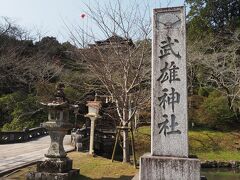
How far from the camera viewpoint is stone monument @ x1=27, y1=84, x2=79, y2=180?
996cm

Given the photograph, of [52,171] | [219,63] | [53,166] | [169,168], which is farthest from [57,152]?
[219,63]

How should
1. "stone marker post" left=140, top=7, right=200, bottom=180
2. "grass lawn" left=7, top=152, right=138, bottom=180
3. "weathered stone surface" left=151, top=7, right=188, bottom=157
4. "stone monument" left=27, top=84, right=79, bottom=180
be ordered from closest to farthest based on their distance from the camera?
"stone marker post" left=140, top=7, right=200, bottom=180 → "weathered stone surface" left=151, top=7, right=188, bottom=157 → "stone monument" left=27, top=84, right=79, bottom=180 → "grass lawn" left=7, top=152, right=138, bottom=180

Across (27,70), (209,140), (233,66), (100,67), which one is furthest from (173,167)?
(27,70)

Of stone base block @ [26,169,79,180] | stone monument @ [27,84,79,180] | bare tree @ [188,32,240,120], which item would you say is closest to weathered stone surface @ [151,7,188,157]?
stone base block @ [26,169,79,180]

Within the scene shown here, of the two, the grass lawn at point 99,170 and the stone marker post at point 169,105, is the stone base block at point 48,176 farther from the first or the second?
the stone marker post at point 169,105

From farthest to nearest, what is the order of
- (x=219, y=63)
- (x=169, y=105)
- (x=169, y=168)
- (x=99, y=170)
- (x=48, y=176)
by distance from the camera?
(x=219, y=63)
(x=99, y=170)
(x=48, y=176)
(x=169, y=105)
(x=169, y=168)

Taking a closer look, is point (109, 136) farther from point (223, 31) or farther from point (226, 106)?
point (223, 31)

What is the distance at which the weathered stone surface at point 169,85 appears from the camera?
6.18 m

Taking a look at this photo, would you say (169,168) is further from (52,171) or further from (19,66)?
(19,66)

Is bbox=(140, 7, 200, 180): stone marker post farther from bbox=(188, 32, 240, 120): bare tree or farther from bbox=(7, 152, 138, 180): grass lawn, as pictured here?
bbox=(188, 32, 240, 120): bare tree

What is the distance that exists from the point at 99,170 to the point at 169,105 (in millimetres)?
6087

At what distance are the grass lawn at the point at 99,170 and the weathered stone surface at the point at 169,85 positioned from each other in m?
4.79

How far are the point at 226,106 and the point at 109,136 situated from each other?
10.6 m

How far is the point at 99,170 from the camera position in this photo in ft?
37.8
